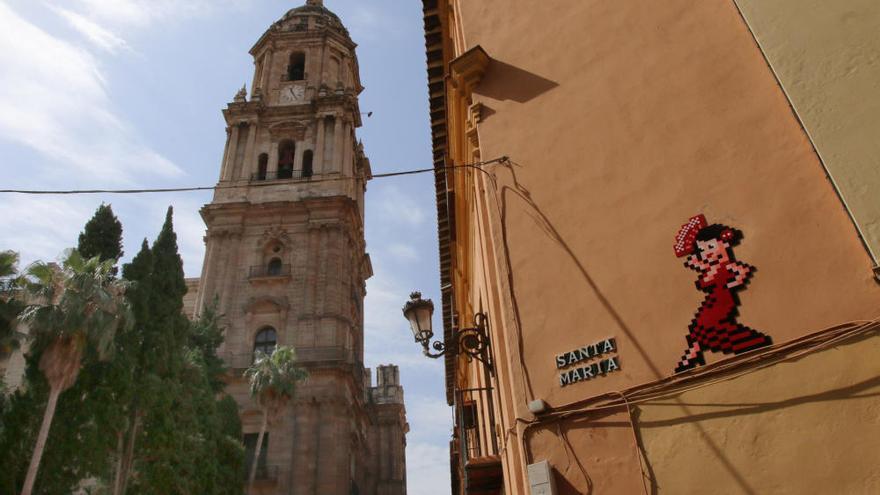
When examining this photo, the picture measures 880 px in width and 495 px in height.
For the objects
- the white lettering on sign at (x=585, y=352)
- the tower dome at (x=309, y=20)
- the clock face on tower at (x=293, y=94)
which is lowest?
the white lettering on sign at (x=585, y=352)

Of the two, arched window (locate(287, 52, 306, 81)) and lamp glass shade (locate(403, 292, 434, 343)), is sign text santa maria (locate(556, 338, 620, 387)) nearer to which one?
lamp glass shade (locate(403, 292, 434, 343))

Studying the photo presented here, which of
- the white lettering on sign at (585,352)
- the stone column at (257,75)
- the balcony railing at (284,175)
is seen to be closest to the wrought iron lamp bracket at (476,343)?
the white lettering on sign at (585,352)

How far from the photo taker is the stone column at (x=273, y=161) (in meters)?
39.7

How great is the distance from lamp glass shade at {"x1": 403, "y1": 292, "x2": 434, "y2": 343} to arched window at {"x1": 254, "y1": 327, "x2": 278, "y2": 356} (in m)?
24.9

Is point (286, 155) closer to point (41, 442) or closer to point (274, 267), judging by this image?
point (274, 267)

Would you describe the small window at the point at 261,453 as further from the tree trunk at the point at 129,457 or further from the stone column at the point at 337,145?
the stone column at the point at 337,145

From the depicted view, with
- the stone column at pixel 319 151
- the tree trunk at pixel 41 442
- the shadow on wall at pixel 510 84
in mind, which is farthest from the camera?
the stone column at pixel 319 151

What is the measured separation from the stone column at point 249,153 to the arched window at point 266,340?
10.2m

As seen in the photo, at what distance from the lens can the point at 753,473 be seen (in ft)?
15.5

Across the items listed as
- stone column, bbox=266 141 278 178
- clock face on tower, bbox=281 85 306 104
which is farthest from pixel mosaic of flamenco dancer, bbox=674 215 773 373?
clock face on tower, bbox=281 85 306 104

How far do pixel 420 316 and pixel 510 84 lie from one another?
12.0 feet

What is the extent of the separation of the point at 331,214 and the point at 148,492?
19.9 meters

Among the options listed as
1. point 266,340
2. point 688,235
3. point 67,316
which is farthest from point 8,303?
point 688,235

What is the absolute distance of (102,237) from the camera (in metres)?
24.8
